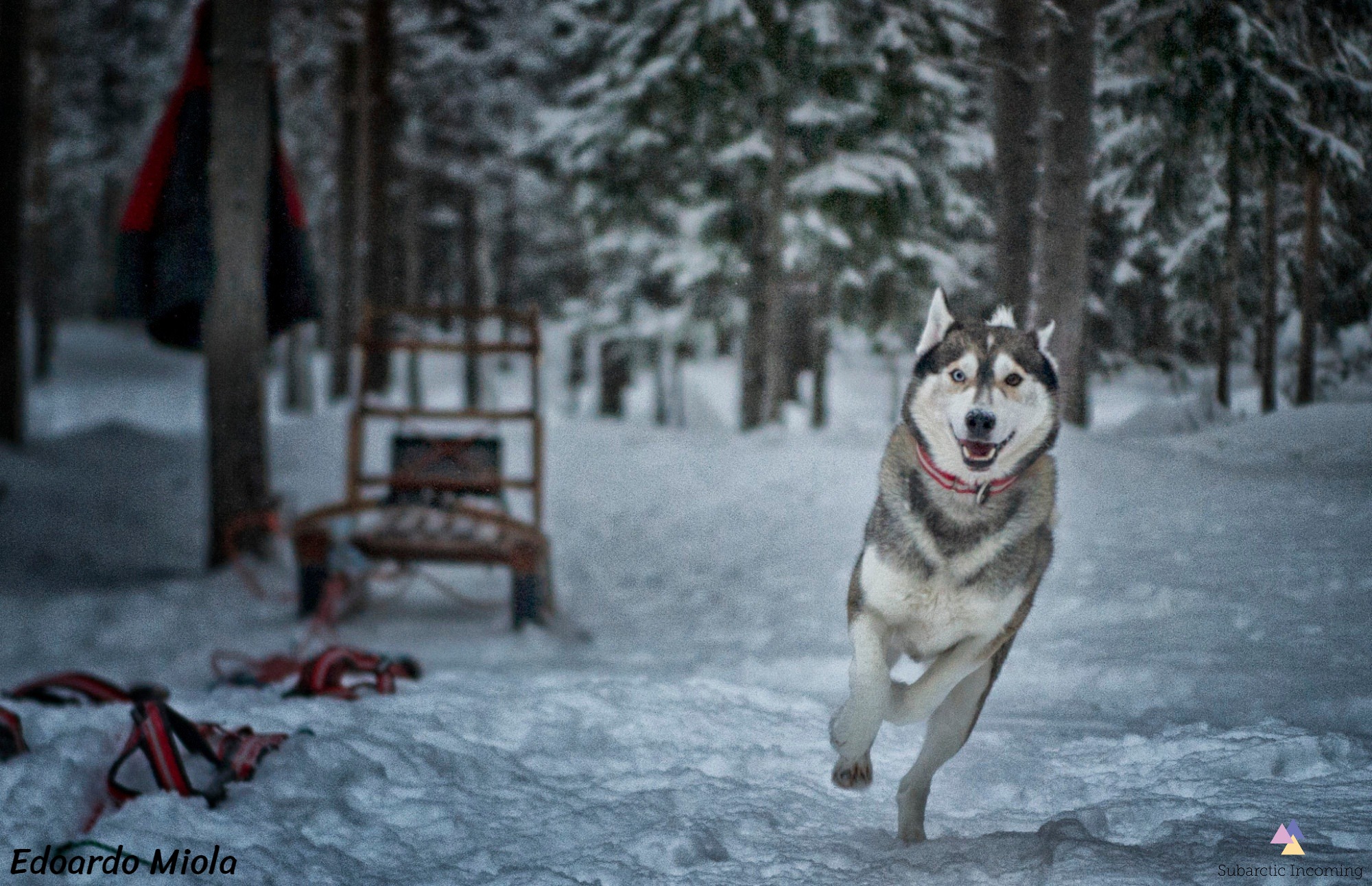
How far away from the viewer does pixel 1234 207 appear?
81.3 inches

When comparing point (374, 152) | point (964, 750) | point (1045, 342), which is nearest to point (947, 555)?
point (1045, 342)

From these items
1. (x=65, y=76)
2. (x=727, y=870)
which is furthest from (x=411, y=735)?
(x=65, y=76)

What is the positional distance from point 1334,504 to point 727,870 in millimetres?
1403

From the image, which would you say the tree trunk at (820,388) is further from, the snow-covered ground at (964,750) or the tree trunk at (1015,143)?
the tree trunk at (1015,143)

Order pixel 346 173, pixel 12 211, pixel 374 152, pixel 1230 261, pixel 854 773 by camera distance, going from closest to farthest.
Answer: pixel 854 773, pixel 1230 261, pixel 12 211, pixel 374 152, pixel 346 173

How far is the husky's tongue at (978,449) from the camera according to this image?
136 cm

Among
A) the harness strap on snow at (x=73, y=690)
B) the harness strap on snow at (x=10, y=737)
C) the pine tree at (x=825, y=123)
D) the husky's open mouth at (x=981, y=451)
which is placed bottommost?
the harness strap on snow at (x=73, y=690)

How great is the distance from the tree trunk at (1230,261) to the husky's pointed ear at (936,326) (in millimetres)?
1039

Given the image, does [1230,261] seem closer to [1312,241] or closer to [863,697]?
[1312,241]

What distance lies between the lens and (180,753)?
9.19 ft

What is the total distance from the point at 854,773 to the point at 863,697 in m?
0.16

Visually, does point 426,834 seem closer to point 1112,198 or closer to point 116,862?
point 116,862

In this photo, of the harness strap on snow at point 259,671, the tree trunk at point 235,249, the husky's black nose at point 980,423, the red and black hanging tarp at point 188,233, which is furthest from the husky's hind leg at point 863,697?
the tree trunk at point 235,249

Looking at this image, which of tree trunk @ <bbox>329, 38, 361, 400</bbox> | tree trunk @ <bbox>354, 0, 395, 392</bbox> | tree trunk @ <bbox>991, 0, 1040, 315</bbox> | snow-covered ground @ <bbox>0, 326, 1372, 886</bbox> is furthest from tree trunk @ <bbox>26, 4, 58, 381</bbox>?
tree trunk @ <bbox>991, 0, 1040, 315</bbox>
